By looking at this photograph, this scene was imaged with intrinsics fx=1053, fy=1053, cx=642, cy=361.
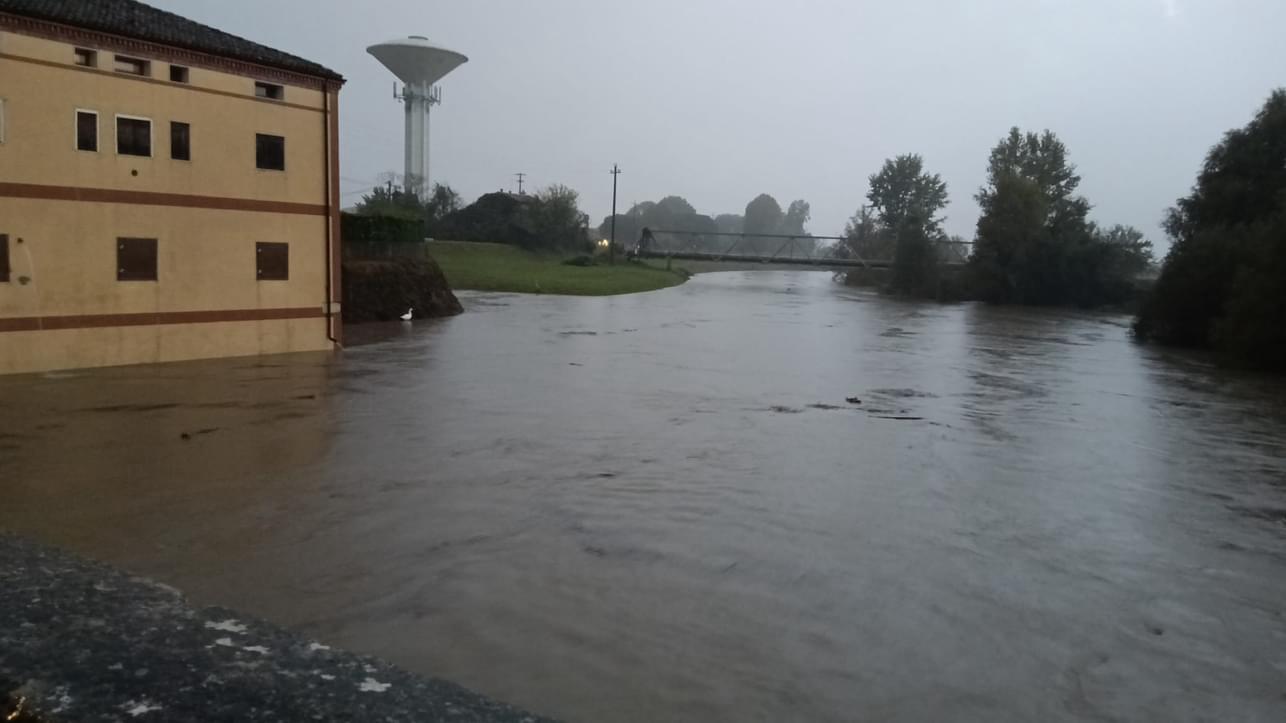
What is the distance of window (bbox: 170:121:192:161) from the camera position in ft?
69.6

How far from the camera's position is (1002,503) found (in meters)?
12.0

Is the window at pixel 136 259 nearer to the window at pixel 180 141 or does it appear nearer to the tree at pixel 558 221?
the window at pixel 180 141

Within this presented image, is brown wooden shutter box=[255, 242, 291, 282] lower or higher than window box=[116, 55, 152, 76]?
lower

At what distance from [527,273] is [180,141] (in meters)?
46.6

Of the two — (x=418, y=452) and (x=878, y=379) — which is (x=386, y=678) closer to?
(x=418, y=452)

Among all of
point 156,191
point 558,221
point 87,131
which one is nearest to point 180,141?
point 156,191

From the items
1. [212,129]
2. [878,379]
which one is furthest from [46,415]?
[878,379]

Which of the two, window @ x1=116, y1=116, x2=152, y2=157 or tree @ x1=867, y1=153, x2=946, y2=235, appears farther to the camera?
tree @ x1=867, y1=153, x2=946, y2=235

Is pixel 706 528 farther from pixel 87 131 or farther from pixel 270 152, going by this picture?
pixel 270 152

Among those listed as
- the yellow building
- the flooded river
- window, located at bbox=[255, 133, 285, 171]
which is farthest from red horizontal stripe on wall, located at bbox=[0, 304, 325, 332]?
window, located at bbox=[255, 133, 285, 171]

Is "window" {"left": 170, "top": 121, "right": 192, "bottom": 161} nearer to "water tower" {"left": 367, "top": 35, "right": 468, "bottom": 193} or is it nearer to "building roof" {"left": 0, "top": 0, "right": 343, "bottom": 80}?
"building roof" {"left": 0, "top": 0, "right": 343, "bottom": 80}

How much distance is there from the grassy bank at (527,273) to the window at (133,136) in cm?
3994

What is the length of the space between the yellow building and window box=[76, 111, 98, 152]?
1.2 inches

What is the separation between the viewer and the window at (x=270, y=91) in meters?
22.7
